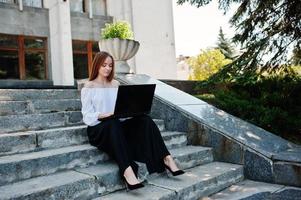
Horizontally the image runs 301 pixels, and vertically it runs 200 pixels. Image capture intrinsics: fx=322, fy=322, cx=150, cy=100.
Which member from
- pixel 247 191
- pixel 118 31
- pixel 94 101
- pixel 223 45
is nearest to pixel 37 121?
pixel 94 101

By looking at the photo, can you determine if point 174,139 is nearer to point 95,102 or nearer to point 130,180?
point 95,102

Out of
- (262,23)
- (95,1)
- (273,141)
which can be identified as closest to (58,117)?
(273,141)

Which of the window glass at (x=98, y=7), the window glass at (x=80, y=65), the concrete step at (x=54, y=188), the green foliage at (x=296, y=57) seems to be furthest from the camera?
the window glass at (x=98, y=7)

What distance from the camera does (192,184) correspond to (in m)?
3.33

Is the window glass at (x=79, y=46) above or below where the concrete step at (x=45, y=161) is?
above

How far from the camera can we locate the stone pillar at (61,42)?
15.9 m

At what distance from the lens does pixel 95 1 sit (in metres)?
18.8

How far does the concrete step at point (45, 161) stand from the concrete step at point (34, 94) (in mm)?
1814

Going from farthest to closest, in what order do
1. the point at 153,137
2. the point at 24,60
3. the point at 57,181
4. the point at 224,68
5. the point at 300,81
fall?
1. the point at 24,60
2. the point at 300,81
3. the point at 224,68
4. the point at 153,137
5. the point at 57,181

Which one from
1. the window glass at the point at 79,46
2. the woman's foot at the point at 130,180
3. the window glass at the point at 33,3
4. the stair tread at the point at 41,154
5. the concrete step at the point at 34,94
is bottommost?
the woman's foot at the point at 130,180

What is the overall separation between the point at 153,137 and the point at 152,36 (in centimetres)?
1688

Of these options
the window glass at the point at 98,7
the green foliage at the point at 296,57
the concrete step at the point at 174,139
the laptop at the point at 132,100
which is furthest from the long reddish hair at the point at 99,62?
the window glass at the point at 98,7

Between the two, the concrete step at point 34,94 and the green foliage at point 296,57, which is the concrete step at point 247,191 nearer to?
the concrete step at point 34,94

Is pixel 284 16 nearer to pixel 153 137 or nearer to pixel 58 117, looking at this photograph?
pixel 153 137
